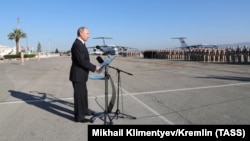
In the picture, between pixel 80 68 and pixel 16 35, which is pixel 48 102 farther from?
pixel 16 35

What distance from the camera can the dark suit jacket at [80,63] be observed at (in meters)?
6.95

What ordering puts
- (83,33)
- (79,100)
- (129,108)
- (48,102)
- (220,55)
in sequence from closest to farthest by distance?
A: (83,33)
(79,100)
(129,108)
(48,102)
(220,55)

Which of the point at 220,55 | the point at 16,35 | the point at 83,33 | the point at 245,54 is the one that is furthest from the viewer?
the point at 16,35

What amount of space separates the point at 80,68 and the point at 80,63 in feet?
0.65

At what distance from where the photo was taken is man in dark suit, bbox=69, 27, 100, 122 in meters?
6.96

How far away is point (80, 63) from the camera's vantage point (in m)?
6.95

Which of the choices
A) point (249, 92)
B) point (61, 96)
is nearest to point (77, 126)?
point (61, 96)

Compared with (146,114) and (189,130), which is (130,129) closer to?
(189,130)

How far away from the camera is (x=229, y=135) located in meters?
5.20

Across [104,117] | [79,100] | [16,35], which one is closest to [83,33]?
[79,100]

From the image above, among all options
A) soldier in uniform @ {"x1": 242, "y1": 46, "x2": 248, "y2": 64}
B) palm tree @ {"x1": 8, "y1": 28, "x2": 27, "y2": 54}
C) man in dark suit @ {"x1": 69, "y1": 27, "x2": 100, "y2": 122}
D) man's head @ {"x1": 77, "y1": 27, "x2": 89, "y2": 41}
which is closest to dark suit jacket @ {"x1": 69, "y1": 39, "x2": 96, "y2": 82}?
man in dark suit @ {"x1": 69, "y1": 27, "x2": 100, "y2": 122}

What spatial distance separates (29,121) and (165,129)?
3.31 metres

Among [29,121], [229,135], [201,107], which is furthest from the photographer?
[201,107]

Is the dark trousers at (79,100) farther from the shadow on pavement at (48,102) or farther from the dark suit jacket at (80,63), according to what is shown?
the shadow on pavement at (48,102)
